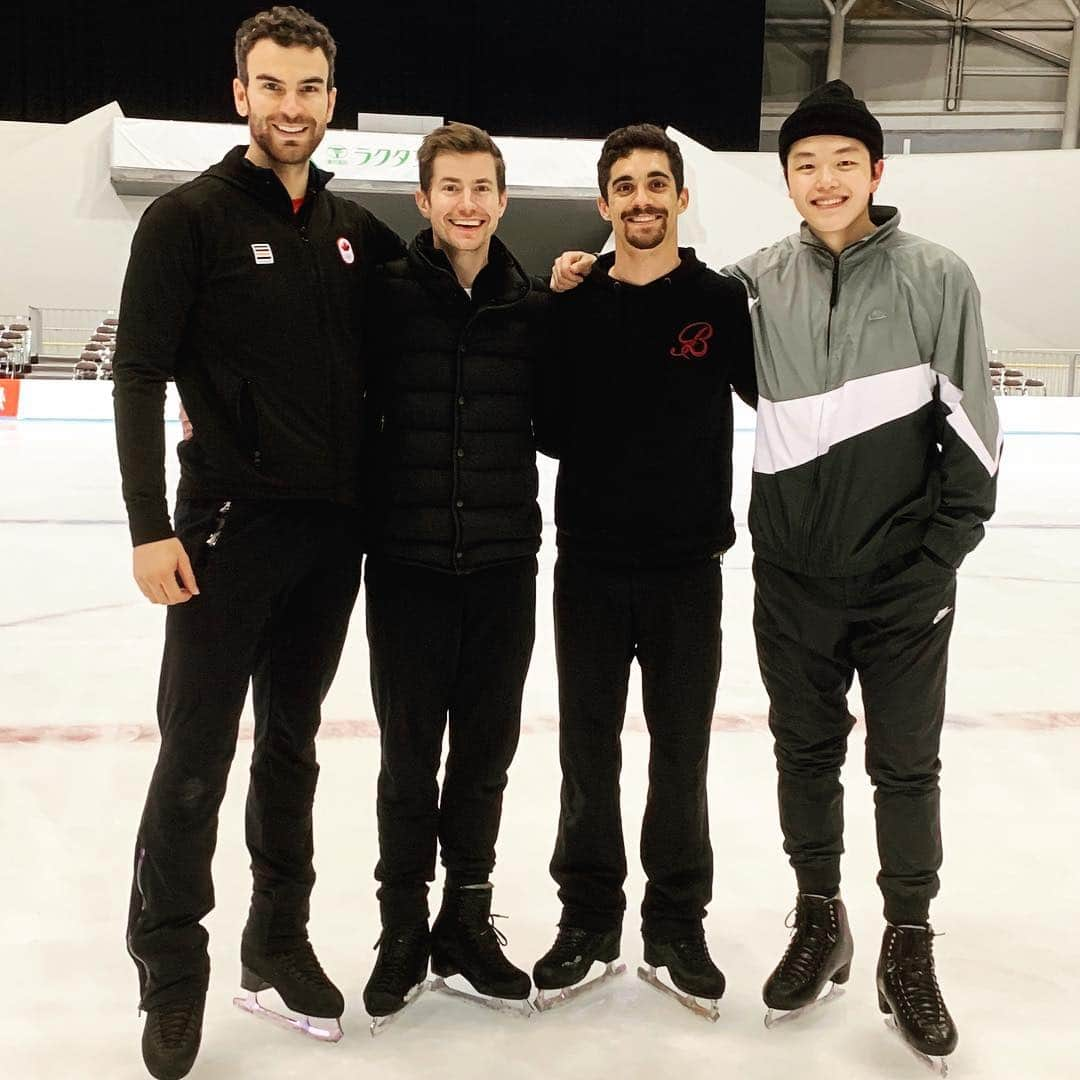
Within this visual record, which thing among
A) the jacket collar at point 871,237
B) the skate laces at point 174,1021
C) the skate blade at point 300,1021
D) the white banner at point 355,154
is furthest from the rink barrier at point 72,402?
the skate laces at point 174,1021

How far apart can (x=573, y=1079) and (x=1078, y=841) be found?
1.37m

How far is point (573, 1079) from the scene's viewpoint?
165 centimetres

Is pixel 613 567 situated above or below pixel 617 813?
above

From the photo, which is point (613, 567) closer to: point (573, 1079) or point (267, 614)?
point (267, 614)

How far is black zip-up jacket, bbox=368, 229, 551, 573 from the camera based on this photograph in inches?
70.5

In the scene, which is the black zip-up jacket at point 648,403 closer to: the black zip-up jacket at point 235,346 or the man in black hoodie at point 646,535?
the man in black hoodie at point 646,535

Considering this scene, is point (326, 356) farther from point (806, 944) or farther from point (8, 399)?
point (8, 399)

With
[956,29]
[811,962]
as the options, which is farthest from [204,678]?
[956,29]

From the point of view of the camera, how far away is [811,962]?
1.86 metres

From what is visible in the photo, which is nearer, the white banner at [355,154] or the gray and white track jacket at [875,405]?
the gray and white track jacket at [875,405]

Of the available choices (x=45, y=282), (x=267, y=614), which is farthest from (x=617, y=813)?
(x=45, y=282)

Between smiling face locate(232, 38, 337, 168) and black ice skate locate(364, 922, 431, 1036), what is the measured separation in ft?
4.01

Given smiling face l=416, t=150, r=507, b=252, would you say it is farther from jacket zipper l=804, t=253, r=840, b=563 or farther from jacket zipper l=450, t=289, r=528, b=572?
jacket zipper l=804, t=253, r=840, b=563

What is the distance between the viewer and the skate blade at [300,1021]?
1.75m
